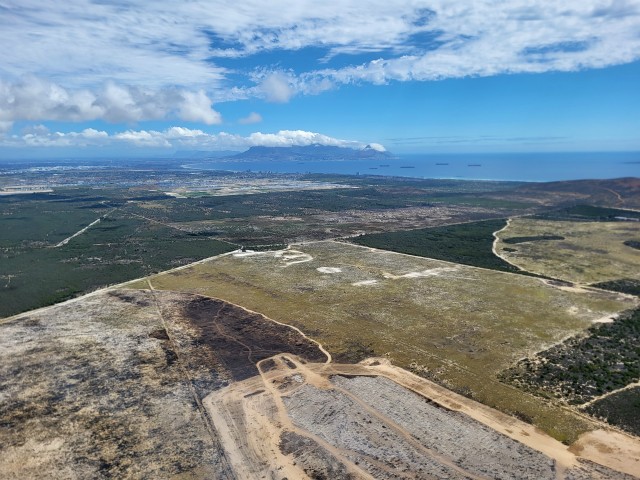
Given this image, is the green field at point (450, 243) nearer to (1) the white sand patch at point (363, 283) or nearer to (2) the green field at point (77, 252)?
(1) the white sand patch at point (363, 283)

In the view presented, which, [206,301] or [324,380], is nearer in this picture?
[324,380]

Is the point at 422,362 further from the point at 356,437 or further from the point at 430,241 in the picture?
the point at 430,241

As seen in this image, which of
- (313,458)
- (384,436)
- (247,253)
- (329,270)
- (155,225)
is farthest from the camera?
(155,225)

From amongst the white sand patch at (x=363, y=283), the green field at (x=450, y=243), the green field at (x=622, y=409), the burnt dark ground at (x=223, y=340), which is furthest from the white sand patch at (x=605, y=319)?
the burnt dark ground at (x=223, y=340)

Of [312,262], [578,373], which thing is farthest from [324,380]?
[312,262]

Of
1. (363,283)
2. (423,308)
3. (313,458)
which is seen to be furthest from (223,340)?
(363,283)

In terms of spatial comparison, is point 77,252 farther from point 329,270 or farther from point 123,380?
point 123,380
